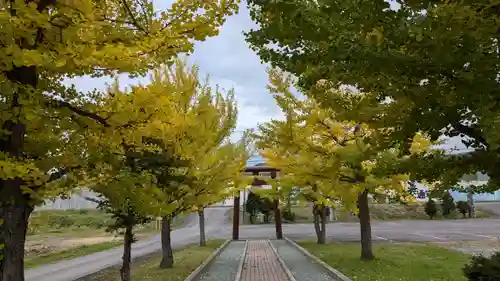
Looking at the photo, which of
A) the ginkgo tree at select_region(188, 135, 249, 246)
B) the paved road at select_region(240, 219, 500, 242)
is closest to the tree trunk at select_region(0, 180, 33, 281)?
the ginkgo tree at select_region(188, 135, 249, 246)

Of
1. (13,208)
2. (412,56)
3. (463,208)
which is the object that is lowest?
(463,208)

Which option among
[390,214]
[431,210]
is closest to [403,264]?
[431,210]

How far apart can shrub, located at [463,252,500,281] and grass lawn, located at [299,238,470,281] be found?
198 inches

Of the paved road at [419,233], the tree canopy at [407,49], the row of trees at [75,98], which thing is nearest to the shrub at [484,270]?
the tree canopy at [407,49]

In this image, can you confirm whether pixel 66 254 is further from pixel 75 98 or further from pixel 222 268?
pixel 75 98

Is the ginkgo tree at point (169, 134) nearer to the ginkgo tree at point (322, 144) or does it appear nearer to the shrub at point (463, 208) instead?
the ginkgo tree at point (322, 144)

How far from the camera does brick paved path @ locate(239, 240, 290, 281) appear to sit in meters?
10.9

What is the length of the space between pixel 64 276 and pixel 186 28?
13.1 meters

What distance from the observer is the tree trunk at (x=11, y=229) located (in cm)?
468

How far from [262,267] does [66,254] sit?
12862 millimetres

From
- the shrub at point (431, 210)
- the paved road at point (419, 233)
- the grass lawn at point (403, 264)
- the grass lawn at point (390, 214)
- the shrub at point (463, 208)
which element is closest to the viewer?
the grass lawn at point (403, 264)

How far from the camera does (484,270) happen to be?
443cm

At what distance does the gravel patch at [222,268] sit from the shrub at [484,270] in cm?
717

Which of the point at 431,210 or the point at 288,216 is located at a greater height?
the point at 431,210
